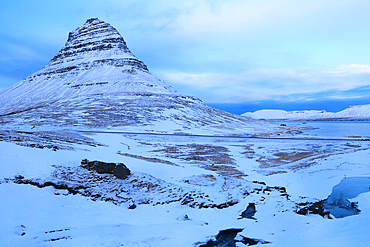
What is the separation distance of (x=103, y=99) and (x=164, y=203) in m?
91.1

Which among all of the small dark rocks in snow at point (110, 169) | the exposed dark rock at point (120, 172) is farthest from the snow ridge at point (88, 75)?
the exposed dark rock at point (120, 172)

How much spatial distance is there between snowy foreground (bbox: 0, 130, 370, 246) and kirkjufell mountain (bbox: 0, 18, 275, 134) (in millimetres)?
44008

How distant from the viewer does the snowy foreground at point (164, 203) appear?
10391 millimetres

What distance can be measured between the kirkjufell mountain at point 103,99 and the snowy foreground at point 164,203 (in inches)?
1733

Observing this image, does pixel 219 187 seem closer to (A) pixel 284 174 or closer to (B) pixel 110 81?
(A) pixel 284 174

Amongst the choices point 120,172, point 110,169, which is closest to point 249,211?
point 120,172

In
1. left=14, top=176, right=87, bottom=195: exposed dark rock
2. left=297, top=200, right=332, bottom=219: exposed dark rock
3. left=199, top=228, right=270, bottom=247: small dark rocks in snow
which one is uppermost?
left=14, top=176, right=87, bottom=195: exposed dark rock

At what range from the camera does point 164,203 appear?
1452 centimetres

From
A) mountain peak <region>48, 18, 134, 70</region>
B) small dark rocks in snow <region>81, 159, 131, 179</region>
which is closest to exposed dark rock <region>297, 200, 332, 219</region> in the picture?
small dark rocks in snow <region>81, 159, 131, 179</region>

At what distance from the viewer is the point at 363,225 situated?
1065cm

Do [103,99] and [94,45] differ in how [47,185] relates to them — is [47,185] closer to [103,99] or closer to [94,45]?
[103,99]

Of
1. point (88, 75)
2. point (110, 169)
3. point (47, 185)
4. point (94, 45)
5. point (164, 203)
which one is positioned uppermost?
point (94, 45)

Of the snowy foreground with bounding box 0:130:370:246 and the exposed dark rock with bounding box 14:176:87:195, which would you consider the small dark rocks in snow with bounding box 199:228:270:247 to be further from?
the exposed dark rock with bounding box 14:176:87:195

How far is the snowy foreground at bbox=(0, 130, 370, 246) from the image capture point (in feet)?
34.1
